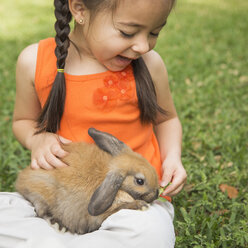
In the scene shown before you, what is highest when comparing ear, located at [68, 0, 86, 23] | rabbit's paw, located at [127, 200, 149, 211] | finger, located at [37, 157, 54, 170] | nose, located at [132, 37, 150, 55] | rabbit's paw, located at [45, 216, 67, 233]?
ear, located at [68, 0, 86, 23]

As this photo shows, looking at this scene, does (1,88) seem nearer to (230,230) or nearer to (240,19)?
(230,230)

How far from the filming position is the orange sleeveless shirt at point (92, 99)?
247 cm

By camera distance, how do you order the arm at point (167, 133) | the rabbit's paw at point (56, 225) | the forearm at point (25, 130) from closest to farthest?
the rabbit's paw at point (56, 225), the arm at point (167, 133), the forearm at point (25, 130)

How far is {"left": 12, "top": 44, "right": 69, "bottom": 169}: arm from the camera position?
90.4 inches

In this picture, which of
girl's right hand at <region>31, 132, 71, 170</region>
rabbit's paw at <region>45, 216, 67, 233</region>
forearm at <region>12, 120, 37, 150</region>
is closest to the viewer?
rabbit's paw at <region>45, 216, 67, 233</region>

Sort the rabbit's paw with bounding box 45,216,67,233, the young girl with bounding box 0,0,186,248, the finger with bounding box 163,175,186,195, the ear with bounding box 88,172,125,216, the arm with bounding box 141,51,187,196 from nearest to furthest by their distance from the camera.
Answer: the ear with bounding box 88,172,125,216
the young girl with bounding box 0,0,186,248
the rabbit's paw with bounding box 45,216,67,233
the finger with bounding box 163,175,186,195
the arm with bounding box 141,51,187,196

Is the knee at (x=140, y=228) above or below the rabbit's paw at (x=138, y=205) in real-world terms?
below

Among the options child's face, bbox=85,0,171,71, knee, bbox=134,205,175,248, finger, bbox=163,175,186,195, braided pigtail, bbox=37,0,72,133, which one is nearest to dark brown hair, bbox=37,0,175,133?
braided pigtail, bbox=37,0,72,133

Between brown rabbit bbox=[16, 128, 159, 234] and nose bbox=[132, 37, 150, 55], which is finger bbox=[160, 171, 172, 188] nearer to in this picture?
brown rabbit bbox=[16, 128, 159, 234]

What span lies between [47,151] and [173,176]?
939 millimetres

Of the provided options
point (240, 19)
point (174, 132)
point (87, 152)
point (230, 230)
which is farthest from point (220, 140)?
point (240, 19)

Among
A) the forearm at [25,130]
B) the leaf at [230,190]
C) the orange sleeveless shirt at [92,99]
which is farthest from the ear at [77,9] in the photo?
the leaf at [230,190]

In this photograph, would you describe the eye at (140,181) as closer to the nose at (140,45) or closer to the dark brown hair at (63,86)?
the dark brown hair at (63,86)

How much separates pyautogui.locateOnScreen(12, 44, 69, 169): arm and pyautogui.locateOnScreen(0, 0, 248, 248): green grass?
1.77ft
